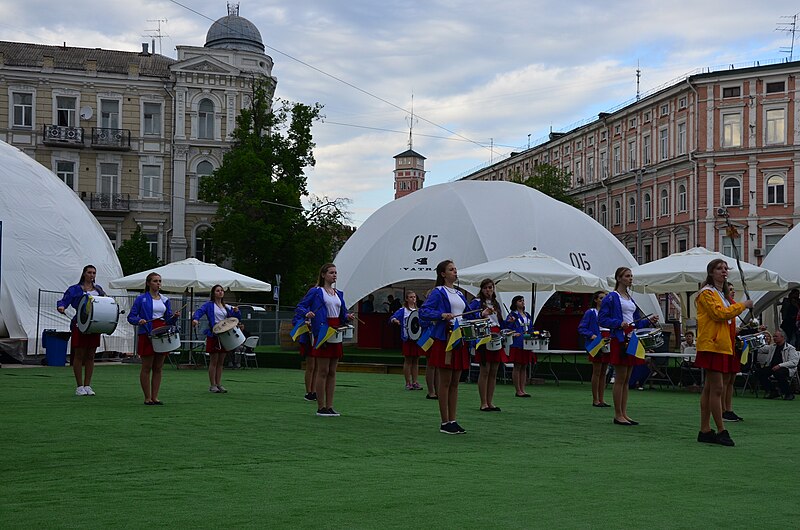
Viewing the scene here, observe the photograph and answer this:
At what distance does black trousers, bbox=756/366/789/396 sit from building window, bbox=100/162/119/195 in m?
40.4

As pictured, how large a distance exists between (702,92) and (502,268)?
4147 centimetres

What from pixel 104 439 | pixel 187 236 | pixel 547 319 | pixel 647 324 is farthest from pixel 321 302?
pixel 187 236

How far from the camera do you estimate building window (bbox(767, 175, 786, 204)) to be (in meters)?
57.5

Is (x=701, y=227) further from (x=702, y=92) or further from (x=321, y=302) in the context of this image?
(x=321, y=302)

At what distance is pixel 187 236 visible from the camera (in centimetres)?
5303

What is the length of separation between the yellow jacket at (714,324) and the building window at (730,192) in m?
51.1

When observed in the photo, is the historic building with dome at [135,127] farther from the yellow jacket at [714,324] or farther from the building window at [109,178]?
the yellow jacket at [714,324]

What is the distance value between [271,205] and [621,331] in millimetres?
36566

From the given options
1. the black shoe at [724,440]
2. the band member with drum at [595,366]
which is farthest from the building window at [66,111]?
the black shoe at [724,440]

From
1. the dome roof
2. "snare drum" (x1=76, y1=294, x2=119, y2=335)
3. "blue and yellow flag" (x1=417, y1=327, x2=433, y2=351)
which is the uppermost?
the dome roof

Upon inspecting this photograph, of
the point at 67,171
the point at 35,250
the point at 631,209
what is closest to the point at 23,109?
the point at 67,171

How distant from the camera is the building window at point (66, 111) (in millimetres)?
51625

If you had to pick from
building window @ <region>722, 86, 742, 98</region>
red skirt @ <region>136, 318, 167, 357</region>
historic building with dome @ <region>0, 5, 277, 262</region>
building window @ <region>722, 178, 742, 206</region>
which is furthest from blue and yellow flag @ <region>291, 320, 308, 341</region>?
building window @ <region>722, 86, 742, 98</region>

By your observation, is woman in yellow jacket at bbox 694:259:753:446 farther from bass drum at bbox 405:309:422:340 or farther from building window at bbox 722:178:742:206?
building window at bbox 722:178:742:206
